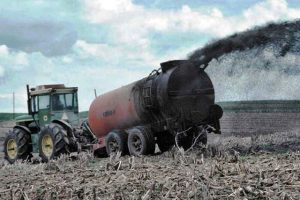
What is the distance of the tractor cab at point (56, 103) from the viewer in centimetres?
1802

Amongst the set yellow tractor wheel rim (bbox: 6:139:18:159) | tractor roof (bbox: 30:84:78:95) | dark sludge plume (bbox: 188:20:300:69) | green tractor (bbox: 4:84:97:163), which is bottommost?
yellow tractor wheel rim (bbox: 6:139:18:159)

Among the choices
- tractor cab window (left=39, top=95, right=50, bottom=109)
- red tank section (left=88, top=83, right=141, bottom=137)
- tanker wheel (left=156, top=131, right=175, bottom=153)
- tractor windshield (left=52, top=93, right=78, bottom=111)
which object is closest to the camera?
tanker wheel (left=156, top=131, right=175, bottom=153)

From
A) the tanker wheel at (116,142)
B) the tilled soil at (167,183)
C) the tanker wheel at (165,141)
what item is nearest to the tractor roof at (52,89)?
the tanker wheel at (116,142)

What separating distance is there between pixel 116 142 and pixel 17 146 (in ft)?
14.0

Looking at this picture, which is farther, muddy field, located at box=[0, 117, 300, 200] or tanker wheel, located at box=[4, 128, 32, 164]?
tanker wheel, located at box=[4, 128, 32, 164]

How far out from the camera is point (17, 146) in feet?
61.3

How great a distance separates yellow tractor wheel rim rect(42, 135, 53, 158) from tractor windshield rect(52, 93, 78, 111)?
3.71 ft

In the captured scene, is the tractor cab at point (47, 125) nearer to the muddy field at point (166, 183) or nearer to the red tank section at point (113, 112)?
the red tank section at point (113, 112)

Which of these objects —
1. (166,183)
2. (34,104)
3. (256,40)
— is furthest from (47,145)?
(166,183)

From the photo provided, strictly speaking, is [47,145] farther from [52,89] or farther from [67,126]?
[52,89]

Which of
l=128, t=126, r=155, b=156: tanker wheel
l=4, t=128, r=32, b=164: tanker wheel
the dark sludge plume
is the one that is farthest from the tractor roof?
the dark sludge plume

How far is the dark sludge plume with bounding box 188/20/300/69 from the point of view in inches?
501

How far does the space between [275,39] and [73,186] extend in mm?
7680

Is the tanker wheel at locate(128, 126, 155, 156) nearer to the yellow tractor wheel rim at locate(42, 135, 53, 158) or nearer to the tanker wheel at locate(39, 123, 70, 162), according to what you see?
the tanker wheel at locate(39, 123, 70, 162)
